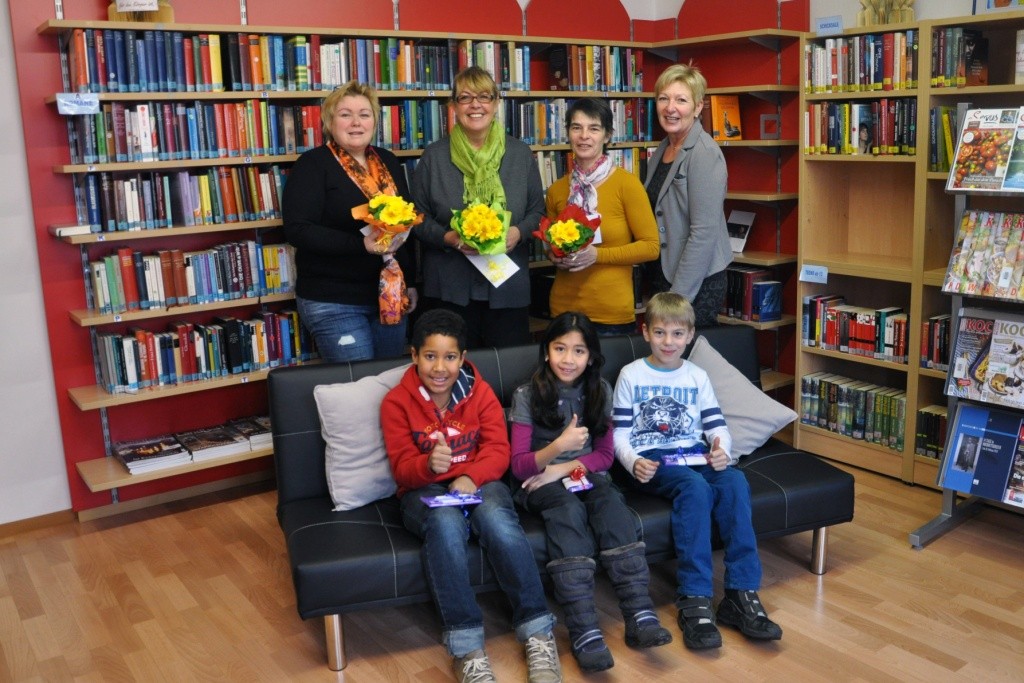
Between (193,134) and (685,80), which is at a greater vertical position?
(685,80)

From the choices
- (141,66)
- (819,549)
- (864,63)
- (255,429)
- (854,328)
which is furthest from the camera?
(854,328)

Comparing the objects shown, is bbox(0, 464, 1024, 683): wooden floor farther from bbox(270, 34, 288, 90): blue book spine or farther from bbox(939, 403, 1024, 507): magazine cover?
bbox(270, 34, 288, 90): blue book spine

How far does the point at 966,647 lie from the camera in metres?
2.96

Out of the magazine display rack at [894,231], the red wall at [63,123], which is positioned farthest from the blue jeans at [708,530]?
the red wall at [63,123]

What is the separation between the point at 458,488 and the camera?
2996 mm

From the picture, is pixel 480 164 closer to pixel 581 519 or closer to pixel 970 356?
pixel 581 519

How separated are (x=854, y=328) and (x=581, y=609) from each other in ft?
7.32

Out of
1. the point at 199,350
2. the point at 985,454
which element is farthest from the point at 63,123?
the point at 985,454

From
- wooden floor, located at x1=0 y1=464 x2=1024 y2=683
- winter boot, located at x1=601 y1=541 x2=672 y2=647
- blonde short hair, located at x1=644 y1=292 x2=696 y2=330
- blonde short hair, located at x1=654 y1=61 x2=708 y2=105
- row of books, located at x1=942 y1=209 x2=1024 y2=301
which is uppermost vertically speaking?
blonde short hair, located at x1=654 y1=61 x2=708 y2=105

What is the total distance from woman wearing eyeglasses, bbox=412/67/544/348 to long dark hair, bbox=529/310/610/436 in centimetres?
70

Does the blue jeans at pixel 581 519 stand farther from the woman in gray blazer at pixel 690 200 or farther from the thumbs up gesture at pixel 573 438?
the woman in gray blazer at pixel 690 200

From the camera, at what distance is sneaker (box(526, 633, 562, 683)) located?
2793 millimetres

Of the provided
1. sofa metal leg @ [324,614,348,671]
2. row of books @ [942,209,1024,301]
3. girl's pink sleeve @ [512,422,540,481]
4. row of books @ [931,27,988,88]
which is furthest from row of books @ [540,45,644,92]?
sofa metal leg @ [324,614,348,671]

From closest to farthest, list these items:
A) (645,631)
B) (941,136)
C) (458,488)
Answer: (645,631), (458,488), (941,136)
